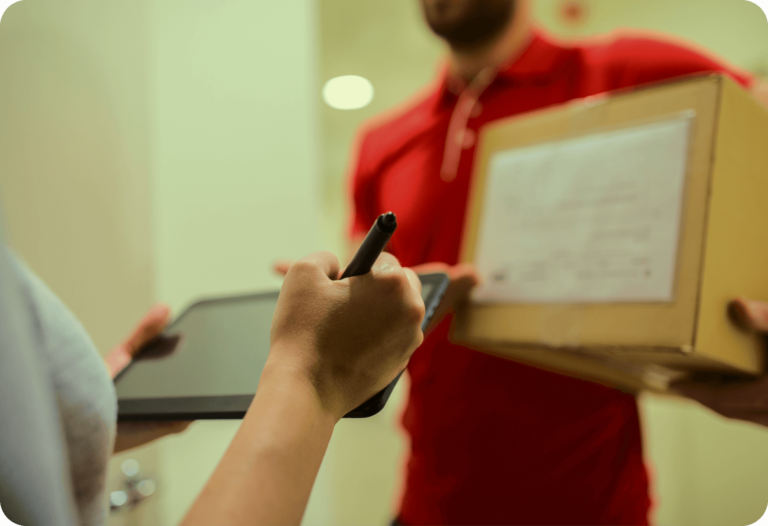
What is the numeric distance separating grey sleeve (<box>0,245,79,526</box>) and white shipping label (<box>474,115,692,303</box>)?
0.46 metres

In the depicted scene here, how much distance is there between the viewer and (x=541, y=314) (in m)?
0.51

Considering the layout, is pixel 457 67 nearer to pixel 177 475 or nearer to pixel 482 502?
pixel 482 502

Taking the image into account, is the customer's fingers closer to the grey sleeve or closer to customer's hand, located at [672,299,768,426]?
customer's hand, located at [672,299,768,426]

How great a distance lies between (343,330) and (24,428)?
0.15 meters

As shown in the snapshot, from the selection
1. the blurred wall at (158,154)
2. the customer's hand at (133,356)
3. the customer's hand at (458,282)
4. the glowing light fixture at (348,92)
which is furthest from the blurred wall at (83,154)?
the glowing light fixture at (348,92)

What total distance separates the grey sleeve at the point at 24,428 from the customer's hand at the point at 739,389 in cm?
53

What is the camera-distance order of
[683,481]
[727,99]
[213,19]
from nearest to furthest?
1. [727,99]
2. [213,19]
3. [683,481]

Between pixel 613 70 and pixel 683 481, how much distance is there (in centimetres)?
132

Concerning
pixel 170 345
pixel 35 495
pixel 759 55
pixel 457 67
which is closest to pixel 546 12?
pixel 759 55

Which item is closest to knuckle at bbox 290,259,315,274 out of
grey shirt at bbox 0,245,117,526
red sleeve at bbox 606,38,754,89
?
grey shirt at bbox 0,245,117,526

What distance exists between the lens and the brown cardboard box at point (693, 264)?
0.42m

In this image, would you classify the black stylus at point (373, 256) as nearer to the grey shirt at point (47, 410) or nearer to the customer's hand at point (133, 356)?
the grey shirt at point (47, 410)

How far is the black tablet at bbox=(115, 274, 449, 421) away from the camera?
0.35m

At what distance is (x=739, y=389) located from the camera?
49cm
